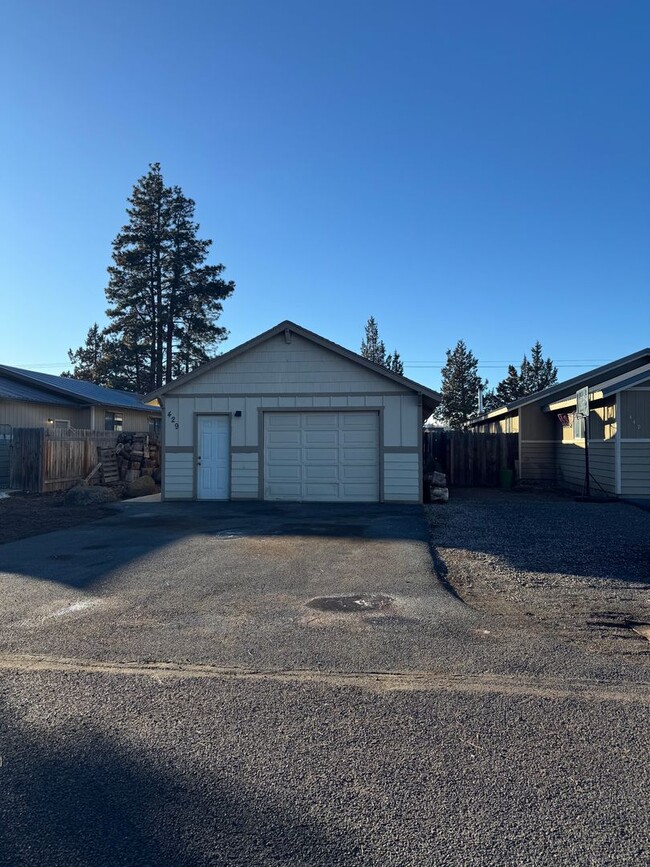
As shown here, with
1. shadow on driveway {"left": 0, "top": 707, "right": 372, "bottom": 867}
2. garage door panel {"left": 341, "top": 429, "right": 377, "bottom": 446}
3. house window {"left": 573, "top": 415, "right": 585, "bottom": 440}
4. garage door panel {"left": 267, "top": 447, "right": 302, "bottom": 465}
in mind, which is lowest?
shadow on driveway {"left": 0, "top": 707, "right": 372, "bottom": 867}

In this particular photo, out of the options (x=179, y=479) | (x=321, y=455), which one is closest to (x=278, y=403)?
(x=321, y=455)

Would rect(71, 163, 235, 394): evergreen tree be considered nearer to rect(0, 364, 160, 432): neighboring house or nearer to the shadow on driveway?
rect(0, 364, 160, 432): neighboring house

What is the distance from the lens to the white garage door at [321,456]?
47.3 ft

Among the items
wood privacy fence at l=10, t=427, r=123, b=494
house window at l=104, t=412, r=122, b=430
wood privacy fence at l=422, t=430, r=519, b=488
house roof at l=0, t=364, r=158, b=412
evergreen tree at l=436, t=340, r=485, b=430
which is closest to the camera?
wood privacy fence at l=10, t=427, r=123, b=494

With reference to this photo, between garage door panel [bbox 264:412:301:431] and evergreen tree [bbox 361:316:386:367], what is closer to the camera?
garage door panel [bbox 264:412:301:431]

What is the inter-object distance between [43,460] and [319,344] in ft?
29.9

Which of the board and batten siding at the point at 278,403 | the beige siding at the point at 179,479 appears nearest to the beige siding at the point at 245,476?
the board and batten siding at the point at 278,403

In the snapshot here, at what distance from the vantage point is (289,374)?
14727 millimetres

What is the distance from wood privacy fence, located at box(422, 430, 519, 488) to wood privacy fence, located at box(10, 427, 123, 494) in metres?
12.0

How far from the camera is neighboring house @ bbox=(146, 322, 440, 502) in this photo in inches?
560

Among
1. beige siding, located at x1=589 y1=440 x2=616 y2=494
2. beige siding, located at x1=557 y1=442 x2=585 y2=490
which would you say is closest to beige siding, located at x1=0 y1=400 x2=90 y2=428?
beige siding, located at x1=557 y1=442 x2=585 y2=490

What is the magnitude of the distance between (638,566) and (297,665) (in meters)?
Answer: 5.37

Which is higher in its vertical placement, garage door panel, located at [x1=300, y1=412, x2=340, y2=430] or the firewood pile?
garage door panel, located at [x1=300, y1=412, x2=340, y2=430]

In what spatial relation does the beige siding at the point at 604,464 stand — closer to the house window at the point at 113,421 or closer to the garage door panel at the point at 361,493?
the garage door panel at the point at 361,493
